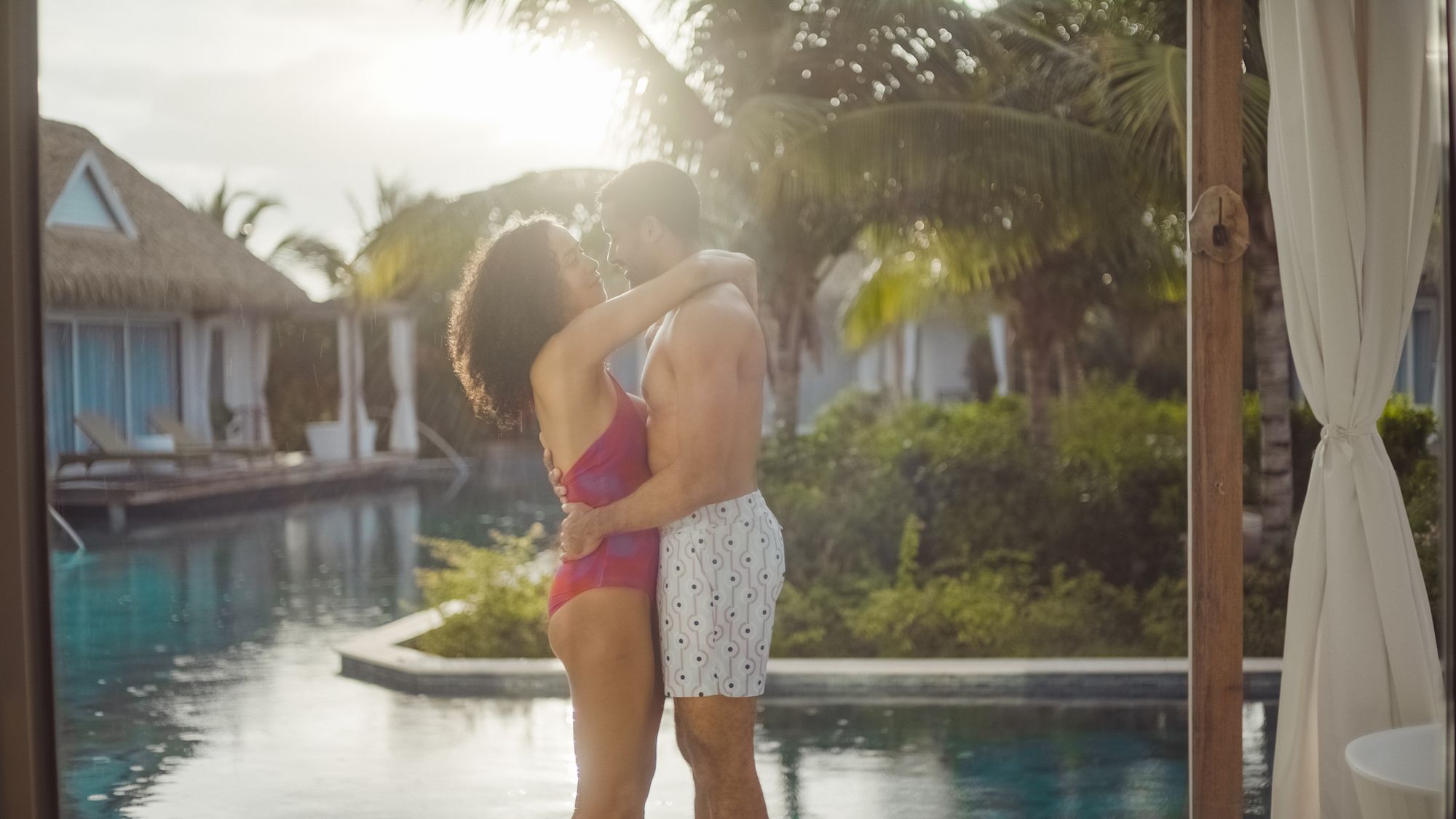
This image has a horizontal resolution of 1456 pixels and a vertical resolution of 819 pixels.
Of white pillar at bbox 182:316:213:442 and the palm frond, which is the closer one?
the palm frond

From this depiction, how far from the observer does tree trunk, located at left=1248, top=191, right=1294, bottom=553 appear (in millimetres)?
7352

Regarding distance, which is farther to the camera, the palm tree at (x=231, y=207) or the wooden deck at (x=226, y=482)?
the palm tree at (x=231, y=207)

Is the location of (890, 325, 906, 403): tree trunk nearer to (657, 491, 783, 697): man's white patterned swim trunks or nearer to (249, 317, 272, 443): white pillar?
(249, 317, 272, 443): white pillar

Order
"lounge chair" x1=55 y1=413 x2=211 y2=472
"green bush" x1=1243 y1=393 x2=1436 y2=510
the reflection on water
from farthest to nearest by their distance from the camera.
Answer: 1. "lounge chair" x1=55 y1=413 x2=211 y2=472
2. "green bush" x1=1243 y1=393 x2=1436 y2=510
3. the reflection on water

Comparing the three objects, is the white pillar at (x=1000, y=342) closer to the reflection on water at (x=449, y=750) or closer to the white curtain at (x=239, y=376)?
the white curtain at (x=239, y=376)

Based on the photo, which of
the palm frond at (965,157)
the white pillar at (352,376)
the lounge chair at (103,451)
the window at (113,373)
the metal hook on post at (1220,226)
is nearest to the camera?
the metal hook on post at (1220,226)

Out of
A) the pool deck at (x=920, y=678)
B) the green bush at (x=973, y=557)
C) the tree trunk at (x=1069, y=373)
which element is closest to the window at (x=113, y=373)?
the green bush at (x=973, y=557)

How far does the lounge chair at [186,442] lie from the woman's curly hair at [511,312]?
1382 cm

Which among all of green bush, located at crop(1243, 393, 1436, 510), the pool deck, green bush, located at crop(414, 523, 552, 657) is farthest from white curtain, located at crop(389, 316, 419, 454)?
the pool deck

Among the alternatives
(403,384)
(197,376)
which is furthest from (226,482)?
(403,384)

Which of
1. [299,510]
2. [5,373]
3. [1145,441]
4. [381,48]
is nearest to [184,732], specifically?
[5,373]

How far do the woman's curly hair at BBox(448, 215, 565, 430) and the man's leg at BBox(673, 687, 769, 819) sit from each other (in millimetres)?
734

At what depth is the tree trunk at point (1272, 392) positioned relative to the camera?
735 cm

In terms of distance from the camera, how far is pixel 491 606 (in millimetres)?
6680
